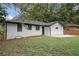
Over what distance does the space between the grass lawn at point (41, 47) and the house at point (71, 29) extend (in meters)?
0.11

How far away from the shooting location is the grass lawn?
16.7 meters

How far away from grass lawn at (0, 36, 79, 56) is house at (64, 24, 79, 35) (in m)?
0.11

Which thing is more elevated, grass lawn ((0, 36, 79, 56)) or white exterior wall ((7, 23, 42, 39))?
white exterior wall ((7, 23, 42, 39))

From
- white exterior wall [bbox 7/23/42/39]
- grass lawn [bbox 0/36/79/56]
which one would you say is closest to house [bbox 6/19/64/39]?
white exterior wall [bbox 7/23/42/39]

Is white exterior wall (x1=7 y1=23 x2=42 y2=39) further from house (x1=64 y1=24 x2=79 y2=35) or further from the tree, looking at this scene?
house (x1=64 y1=24 x2=79 y2=35)

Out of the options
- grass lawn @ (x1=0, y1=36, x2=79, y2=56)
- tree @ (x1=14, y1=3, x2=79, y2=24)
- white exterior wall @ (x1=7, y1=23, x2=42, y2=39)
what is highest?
tree @ (x1=14, y1=3, x2=79, y2=24)

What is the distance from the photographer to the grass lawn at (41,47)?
54.9 ft

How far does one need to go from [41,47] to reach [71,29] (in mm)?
636

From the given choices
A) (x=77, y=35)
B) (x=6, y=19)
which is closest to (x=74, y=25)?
(x=77, y=35)

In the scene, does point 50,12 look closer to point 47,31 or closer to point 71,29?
point 47,31

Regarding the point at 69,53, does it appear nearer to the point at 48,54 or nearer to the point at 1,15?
the point at 48,54

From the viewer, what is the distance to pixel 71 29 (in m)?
16.8

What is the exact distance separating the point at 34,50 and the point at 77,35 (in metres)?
0.82

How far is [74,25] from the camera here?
16734mm
